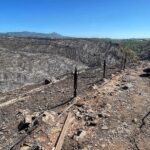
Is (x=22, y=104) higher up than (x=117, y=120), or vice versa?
(x=117, y=120)

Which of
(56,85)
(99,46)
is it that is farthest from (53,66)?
(99,46)

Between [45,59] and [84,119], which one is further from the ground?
[84,119]

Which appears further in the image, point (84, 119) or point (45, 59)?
point (45, 59)

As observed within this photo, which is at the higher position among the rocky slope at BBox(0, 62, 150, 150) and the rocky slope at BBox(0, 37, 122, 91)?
the rocky slope at BBox(0, 62, 150, 150)

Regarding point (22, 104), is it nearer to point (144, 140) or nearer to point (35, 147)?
point (35, 147)

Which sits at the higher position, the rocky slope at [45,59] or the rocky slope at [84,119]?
the rocky slope at [84,119]

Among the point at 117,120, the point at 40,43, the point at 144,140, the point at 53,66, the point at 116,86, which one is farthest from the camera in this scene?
the point at 40,43

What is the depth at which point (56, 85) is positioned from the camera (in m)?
19.8

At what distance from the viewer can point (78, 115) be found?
11.9m

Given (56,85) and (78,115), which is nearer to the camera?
(78,115)

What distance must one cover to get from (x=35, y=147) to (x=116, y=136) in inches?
126

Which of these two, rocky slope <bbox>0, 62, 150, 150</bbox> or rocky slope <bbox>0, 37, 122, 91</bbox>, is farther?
rocky slope <bbox>0, 37, 122, 91</bbox>

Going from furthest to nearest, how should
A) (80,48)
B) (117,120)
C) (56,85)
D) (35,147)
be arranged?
(80,48) < (56,85) < (117,120) < (35,147)

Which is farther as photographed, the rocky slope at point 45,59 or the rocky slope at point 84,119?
the rocky slope at point 45,59
